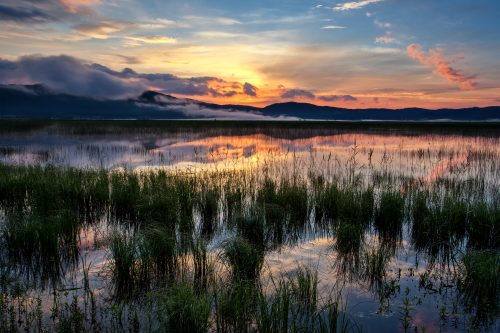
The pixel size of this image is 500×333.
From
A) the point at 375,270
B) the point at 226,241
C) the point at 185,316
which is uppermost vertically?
the point at 226,241

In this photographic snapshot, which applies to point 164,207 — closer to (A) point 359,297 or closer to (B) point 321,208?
(B) point 321,208

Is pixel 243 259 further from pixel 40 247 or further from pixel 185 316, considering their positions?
pixel 40 247

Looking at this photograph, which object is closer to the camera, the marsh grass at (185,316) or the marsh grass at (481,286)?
the marsh grass at (185,316)

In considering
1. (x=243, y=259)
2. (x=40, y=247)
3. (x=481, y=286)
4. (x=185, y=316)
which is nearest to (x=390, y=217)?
(x=481, y=286)

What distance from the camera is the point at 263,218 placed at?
10.6 metres

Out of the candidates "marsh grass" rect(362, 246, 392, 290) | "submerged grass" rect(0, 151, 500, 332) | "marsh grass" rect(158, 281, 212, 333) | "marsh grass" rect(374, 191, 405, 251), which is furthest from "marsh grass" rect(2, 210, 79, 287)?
"marsh grass" rect(374, 191, 405, 251)

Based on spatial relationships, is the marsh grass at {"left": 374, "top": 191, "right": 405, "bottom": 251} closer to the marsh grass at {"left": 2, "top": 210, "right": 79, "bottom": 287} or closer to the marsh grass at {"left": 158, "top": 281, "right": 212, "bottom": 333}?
the marsh grass at {"left": 158, "top": 281, "right": 212, "bottom": 333}

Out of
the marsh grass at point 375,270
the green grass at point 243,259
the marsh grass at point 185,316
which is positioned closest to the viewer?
the marsh grass at point 185,316

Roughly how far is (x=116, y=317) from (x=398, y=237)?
8.09 metres

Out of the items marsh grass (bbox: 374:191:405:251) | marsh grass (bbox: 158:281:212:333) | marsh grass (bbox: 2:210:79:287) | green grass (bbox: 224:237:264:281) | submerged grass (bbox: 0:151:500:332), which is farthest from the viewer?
marsh grass (bbox: 374:191:405:251)

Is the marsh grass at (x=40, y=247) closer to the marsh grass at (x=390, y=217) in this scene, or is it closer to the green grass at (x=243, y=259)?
the green grass at (x=243, y=259)

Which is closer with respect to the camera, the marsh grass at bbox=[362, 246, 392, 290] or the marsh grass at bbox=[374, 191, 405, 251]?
the marsh grass at bbox=[362, 246, 392, 290]

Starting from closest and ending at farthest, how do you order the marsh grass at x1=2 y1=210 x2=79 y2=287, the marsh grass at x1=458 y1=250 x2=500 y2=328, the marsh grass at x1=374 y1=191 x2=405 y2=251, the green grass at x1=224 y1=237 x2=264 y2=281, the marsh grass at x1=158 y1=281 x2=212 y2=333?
the marsh grass at x1=158 y1=281 x2=212 y2=333 → the marsh grass at x1=458 y1=250 x2=500 y2=328 → the green grass at x1=224 y1=237 x2=264 y2=281 → the marsh grass at x1=2 y1=210 x2=79 y2=287 → the marsh grass at x1=374 y1=191 x2=405 y2=251

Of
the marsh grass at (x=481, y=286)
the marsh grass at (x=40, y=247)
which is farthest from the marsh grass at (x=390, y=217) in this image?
the marsh grass at (x=40, y=247)
